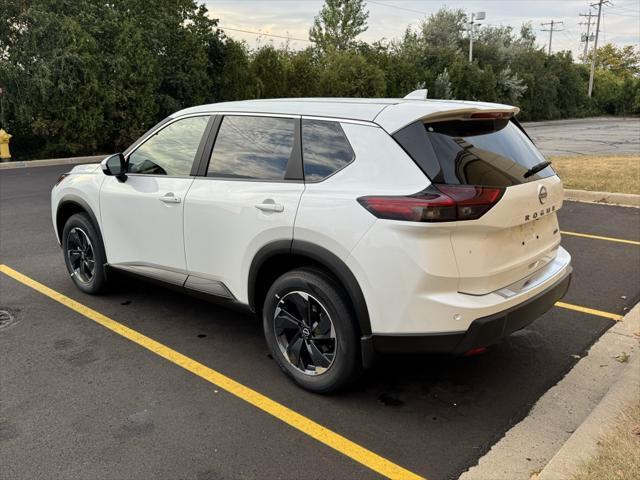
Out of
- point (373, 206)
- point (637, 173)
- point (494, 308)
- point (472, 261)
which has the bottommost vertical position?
point (637, 173)

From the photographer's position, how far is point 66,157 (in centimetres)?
1745

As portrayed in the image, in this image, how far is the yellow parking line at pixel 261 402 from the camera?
2805 millimetres

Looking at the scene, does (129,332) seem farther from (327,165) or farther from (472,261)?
(472,261)

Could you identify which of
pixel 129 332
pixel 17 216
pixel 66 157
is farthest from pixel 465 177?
pixel 66 157

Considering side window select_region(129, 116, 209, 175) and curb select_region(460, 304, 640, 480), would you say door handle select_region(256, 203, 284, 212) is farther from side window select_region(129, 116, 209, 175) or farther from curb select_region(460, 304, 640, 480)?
curb select_region(460, 304, 640, 480)

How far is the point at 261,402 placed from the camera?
338cm

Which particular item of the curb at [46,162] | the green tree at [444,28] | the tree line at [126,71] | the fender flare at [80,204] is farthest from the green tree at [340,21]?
the fender flare at [80,204]

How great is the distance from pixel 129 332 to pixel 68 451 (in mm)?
→ 1526

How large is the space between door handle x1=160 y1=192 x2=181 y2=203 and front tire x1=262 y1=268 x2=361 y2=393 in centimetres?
104

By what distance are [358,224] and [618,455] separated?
168 centimetres

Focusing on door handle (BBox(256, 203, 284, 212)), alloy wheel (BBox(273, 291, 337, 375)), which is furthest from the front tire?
door handle (BBox(256, 203, 284, 212))

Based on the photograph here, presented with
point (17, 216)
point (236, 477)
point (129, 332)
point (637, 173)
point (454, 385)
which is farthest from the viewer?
point (637, 173)

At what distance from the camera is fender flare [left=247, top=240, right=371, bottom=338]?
305 centimetres

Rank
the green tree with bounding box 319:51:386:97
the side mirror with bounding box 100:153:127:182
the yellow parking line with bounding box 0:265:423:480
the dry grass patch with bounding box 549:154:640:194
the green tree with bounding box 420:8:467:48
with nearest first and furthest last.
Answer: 1. the yellow parking line with bounding box 0:265:423:480
2. the side mirror with bounding box 100:153:127:182
3. the dry grass patch with bounding box 549:154:640:194
4. the green tree with bounding box 319:51:386:97
5. the green tree with bounding box 420:8:467:48
